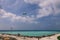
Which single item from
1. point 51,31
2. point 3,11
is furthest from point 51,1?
point 3,11

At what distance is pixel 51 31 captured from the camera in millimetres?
10430

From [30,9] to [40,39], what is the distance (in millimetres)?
1185

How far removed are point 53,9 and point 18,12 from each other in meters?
1.33

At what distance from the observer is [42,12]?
34.3ft

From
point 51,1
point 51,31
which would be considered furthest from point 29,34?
point 51,1

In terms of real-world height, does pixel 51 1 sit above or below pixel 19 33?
above

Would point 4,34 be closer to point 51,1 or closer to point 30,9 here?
point 30,9

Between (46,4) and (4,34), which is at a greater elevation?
(46,4)

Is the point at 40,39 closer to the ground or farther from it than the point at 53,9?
closer to the ground

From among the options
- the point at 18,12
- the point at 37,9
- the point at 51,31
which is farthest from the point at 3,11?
the point at 51,31

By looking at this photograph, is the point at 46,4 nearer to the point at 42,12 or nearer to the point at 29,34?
the point at 42,12

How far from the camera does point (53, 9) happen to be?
10.5 m

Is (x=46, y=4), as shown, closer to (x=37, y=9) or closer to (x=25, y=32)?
(x=37, y=9)

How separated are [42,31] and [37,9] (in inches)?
33.3
